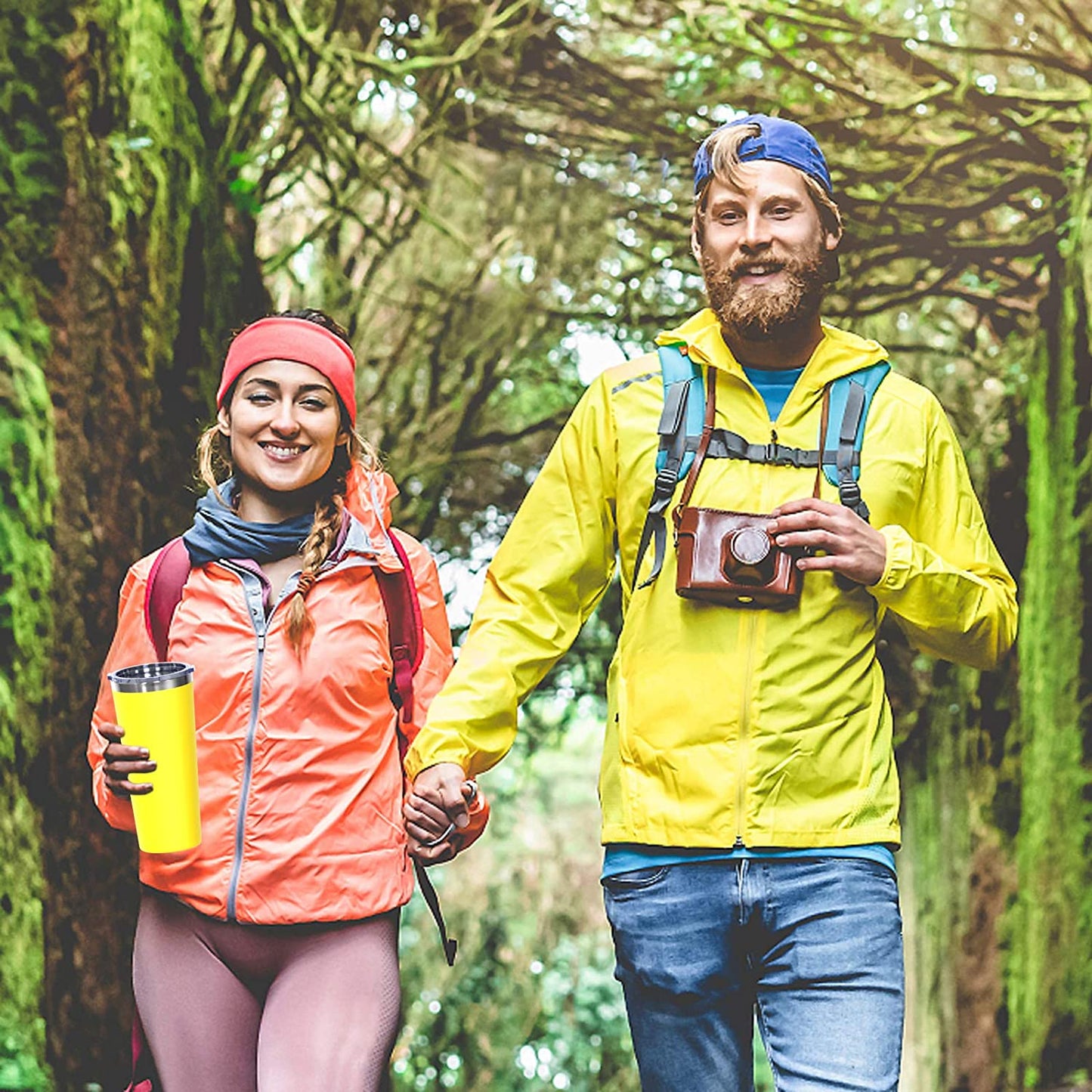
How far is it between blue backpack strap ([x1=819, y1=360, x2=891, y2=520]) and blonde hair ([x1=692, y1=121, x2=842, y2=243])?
1.12 feet

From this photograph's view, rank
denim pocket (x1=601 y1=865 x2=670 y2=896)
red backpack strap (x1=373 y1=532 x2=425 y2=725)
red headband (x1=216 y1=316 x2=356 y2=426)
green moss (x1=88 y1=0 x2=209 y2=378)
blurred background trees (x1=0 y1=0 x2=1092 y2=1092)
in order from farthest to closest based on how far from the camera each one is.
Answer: blurred background trees (x1=0 y1=0 x2=1092 y2=1092)
green moss (x1=88 y1=0 x2=209 y2=378)
red headband (x1=216 y1=316 x2=356 y2=426)
red backpack strap (x1=373 y1=532 x2=425 y2=725)
denim pocket (x1=601 y1=865 x2=670 y2=896)

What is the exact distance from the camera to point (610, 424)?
2738mm

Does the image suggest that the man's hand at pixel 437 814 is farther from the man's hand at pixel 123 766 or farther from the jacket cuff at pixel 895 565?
the jacket cuff at pixel 895 565

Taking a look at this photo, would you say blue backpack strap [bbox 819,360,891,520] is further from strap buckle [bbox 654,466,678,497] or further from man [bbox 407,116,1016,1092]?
strap buckle [bbox 654,466,678,497]

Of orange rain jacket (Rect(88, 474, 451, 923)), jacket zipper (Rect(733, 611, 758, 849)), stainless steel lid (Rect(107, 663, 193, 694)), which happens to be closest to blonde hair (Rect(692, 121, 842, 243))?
jacket zipper (Rect(733, 611, 758, 849))

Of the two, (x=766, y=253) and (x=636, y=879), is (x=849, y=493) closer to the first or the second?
(x=766, y=253)

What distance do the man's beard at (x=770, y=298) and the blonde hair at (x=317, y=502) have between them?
0.90 meters

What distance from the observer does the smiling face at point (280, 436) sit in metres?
2.94

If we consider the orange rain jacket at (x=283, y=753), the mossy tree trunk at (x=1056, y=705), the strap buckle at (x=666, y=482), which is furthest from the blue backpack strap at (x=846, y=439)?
the mossy tree trunk at (x=1056, y=705)

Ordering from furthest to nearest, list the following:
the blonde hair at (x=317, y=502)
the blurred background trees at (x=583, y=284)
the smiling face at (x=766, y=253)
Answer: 1. the blurred background trees at (x=583, y=284)
2. the blonde hair at (x=317, y=502)
3. the smiling face at (x=766, y=253)

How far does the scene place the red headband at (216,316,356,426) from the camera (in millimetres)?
3000

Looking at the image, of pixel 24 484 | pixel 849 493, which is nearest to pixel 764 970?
pixel 849 493

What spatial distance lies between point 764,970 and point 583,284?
411 centimetres

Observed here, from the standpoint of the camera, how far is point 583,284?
20.2 feet
